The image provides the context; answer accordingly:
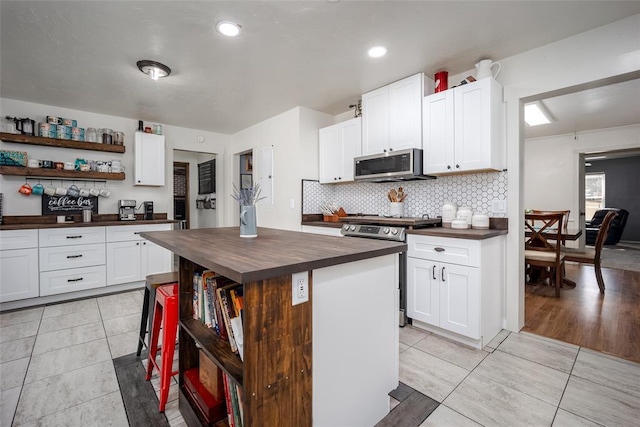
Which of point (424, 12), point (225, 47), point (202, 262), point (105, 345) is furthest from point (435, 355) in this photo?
point (225, 47)

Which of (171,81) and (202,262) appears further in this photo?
(171,81)

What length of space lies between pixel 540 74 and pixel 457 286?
1.91 m

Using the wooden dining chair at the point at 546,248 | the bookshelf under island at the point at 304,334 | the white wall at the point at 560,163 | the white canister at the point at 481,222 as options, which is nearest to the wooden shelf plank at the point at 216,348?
the bookshelf under island at the point at 304,334

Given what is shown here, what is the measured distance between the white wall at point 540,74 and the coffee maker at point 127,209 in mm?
4551

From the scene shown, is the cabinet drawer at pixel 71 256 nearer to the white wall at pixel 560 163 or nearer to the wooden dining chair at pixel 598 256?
the wooden dining chair at pixel 598 256

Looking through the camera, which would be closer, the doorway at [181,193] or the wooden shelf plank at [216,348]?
the wooden shelf plank at [216,348]

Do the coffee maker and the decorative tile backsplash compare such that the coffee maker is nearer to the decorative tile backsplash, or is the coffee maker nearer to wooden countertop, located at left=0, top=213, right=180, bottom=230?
wooden countertop, located at left=0, top=213, right=180, bottom=230

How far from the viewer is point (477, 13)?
1.97m

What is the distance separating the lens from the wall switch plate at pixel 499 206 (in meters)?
2.60

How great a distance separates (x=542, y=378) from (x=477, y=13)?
2.50m

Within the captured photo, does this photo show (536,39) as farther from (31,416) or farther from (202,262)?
(31,416)

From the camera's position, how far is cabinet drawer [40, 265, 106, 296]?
331 cm

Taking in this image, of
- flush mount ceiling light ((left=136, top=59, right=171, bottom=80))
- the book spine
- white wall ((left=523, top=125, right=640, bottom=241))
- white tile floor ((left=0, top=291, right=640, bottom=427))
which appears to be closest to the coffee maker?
white tile floor ((left=0, top=291, right=640, bottom=427))

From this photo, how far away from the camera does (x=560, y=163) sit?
5.80 m
